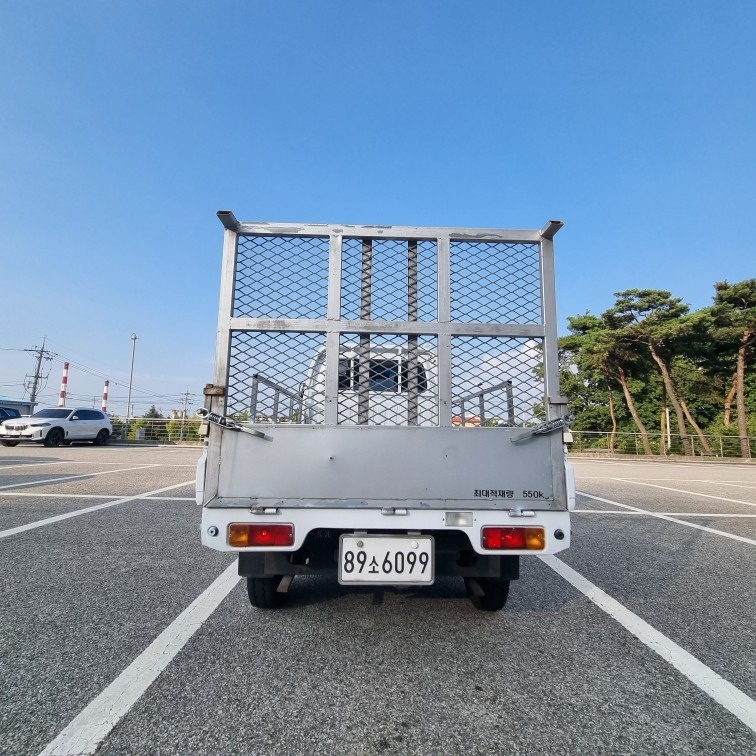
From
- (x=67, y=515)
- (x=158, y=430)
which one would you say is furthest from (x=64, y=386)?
(x=67, y=515)

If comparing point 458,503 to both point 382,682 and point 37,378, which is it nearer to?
point 382,682

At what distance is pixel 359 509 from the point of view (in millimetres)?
2125

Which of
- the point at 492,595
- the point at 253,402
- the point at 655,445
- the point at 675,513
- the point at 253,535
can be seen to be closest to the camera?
the point at 253,535

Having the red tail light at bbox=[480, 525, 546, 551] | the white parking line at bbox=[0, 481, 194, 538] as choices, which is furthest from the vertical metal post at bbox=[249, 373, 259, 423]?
the white parking line at bbox=[0, 481, 194, 538]

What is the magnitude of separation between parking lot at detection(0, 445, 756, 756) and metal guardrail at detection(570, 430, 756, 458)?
21.2m

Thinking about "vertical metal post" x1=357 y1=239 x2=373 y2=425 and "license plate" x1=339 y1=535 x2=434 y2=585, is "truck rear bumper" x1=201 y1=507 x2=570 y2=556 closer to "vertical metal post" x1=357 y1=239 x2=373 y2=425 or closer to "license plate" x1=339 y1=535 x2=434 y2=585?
"license plate" x1=339 y1=535 x2=434 y2=585

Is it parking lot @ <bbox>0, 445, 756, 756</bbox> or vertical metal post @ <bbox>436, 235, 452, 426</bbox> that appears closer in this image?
parking lot @ <bbox>0, 445, 756, 756</bbox>

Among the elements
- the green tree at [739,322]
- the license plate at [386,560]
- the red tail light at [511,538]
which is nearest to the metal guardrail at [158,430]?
the license plate at [386,560]

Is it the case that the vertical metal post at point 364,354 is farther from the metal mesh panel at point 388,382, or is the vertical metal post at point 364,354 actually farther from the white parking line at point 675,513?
the white parking line at point 675,513

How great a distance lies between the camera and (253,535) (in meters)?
2.12

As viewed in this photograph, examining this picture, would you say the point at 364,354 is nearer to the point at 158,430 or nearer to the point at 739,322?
the point at 158,430

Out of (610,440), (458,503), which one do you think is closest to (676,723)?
(458,503)

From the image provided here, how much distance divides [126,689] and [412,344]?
2039 millimetres

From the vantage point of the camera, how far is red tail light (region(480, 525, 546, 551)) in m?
2.13
